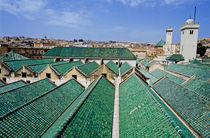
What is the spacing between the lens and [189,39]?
144 ft

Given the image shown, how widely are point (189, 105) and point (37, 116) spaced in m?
12.6

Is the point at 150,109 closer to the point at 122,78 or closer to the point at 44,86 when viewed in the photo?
the point at 122,78

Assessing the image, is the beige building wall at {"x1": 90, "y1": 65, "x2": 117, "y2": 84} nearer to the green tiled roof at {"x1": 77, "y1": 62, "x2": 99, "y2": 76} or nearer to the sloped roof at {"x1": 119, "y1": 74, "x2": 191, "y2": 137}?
the green tiled roof at {"x1": 77, "y1": 62, "x2": 99, "y2": 76}

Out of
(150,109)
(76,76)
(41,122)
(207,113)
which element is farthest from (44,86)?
(207,113)

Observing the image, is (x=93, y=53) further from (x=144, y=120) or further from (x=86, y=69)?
(x=144, y=120)

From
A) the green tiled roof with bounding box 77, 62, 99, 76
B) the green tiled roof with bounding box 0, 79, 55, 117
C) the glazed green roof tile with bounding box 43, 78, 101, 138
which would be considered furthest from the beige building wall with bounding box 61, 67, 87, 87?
the glazed green roof tile with bounding box 43, 78, 101, 138

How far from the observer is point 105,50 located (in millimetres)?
35781

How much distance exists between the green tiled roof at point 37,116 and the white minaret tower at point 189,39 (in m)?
45.4

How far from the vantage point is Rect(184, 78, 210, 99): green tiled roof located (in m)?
15.1

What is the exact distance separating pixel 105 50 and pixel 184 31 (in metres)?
29.6

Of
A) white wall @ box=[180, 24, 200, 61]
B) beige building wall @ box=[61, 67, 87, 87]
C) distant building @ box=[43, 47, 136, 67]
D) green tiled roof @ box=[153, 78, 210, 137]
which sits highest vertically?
white wall @ box=[180, 24, 200, 61]

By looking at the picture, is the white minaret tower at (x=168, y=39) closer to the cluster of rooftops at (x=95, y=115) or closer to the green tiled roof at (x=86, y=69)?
the green tiled roof at (x=86, y=69)

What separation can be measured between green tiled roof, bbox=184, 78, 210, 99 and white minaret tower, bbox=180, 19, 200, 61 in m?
31.7

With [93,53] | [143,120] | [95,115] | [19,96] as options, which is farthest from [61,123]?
[93,53]
